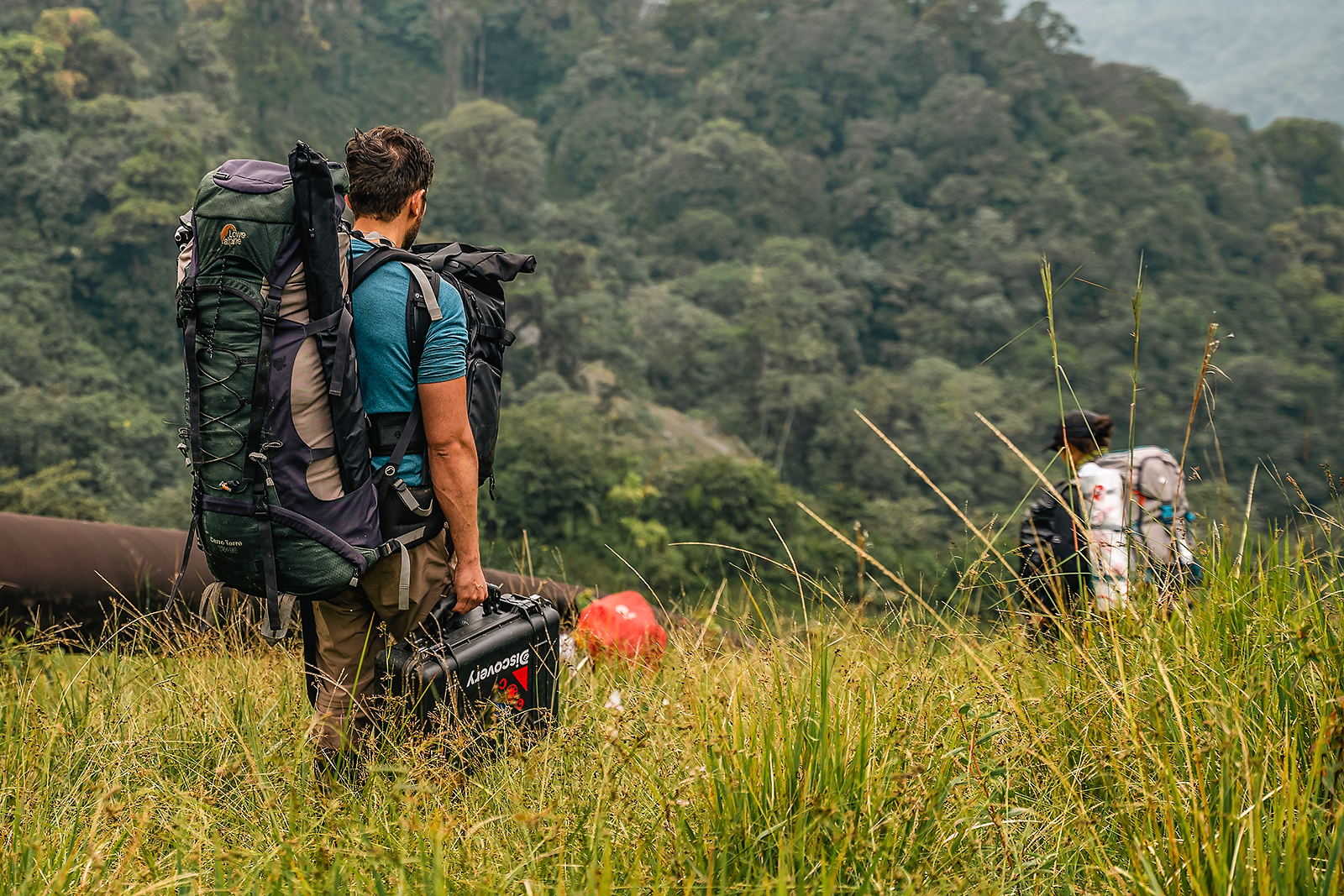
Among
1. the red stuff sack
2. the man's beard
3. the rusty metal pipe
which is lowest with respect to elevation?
the rusty metal pipe

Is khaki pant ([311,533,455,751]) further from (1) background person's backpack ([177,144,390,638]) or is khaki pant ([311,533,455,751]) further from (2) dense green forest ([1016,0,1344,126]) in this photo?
(2) dense green forest ([1016,0,1344,126])

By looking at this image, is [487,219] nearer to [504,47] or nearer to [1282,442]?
[504,47]

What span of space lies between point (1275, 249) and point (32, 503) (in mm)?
40199

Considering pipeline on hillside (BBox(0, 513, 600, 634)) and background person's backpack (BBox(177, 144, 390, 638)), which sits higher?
background person's backpack (BBox(177, 144, 390, 638))

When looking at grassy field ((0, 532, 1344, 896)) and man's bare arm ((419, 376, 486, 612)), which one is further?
man's bare arm ((419, 376, 486, 612))

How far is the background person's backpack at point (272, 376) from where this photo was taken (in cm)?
140

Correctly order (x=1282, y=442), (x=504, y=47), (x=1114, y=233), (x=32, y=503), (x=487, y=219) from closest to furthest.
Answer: (x=32, y=503) < (x=1282, y=442) < (x=487, y=219) < (x=1114, y=233) < (x=504, y=47)

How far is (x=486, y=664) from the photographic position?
5.20 feet

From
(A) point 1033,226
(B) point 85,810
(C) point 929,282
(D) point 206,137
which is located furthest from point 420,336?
(A) point 1033,226

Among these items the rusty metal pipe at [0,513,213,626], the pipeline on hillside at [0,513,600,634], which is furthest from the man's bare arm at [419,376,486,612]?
the rusty metal pipe at [0,513,213,626]

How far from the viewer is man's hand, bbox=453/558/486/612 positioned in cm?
163

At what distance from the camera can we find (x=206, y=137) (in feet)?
86.8

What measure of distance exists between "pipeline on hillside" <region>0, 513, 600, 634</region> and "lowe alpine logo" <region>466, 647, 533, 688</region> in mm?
722

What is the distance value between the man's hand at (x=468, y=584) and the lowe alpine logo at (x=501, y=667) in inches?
4.6
